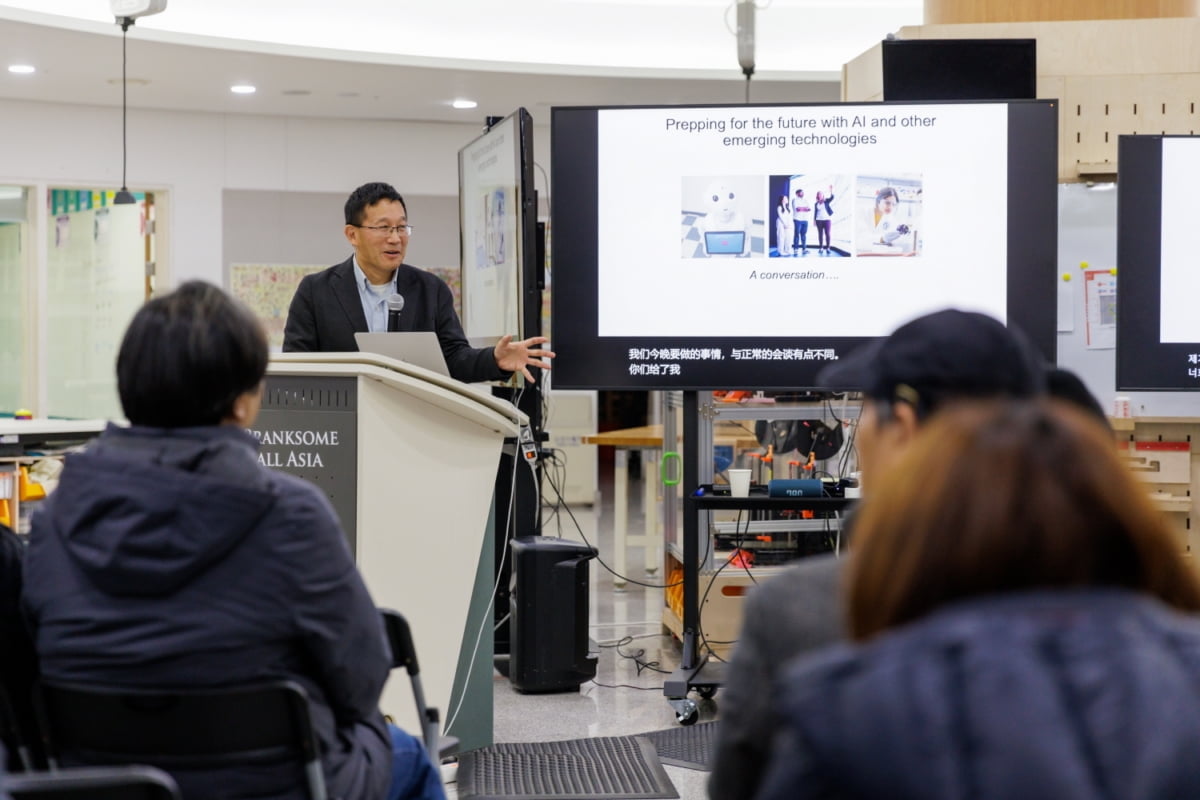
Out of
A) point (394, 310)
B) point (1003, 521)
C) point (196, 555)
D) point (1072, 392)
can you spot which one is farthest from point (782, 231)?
point (1003, 521)

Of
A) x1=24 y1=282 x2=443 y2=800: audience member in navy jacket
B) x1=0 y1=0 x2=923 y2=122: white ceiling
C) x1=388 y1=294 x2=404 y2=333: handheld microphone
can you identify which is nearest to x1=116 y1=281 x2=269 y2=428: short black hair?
x1=24 y1=282 x2=443 y2=800: audience member in navy jacket

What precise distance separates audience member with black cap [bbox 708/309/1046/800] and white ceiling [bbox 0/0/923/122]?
666cm

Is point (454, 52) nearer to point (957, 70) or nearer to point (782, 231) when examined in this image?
point (957, 70)

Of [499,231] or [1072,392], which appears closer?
[1072,392]

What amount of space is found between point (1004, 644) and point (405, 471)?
245 cm

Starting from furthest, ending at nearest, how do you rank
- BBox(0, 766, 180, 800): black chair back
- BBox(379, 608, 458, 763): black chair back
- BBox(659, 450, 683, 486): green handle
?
1. BBox(659, 450, 683, 486): green handle
2. BBox(379, 608, 458, 763): black chair back
3. BBox(0, 766, 180, 800): black chair back

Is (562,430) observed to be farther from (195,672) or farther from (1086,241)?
(195,672)

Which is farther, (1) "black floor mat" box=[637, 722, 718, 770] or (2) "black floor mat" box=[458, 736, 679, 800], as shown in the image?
(1) "black floor mat" box=[637, 722, 718, 770]

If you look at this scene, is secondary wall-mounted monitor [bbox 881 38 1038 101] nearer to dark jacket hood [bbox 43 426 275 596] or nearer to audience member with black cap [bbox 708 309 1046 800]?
A: audience member with black cap [bbox 708 309 1046 800]

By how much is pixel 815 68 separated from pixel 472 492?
6.01 m

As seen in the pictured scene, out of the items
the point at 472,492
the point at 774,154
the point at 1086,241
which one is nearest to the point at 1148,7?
the point at 1086,241

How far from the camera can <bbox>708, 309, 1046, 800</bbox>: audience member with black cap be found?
1.25 m

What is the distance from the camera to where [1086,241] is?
4.19 m

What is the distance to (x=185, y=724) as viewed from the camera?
1597mm
